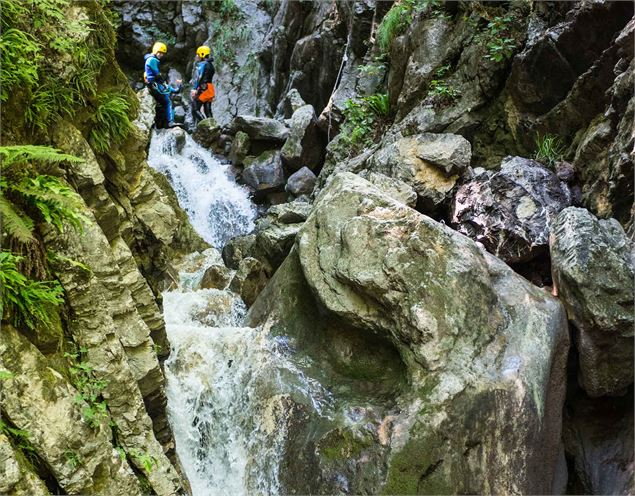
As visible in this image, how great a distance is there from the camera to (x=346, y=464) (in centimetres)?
495

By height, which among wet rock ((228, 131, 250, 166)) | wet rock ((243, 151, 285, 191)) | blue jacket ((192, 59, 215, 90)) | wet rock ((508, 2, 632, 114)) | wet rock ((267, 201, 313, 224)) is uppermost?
blue jacket ((192, 59, 215, 90))

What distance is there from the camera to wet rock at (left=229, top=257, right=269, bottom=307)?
8.98 meters

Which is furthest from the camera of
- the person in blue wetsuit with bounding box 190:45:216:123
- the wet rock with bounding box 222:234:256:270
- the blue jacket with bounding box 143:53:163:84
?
the person in blue wetsuit with bounding box 190:45:216:123

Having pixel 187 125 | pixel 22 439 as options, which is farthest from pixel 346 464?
pixel 187 125

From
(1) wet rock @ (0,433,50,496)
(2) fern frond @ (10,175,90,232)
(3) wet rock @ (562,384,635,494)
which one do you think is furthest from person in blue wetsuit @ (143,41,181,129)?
(3) wet rock @ (562,384,635,494)

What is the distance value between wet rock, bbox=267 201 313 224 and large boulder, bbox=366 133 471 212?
5.47 feet

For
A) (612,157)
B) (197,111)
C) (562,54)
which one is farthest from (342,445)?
(197,111)

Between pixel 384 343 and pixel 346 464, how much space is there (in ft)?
4.16

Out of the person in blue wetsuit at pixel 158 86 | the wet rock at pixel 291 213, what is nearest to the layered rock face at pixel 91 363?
the wet rock at pixel 291 213

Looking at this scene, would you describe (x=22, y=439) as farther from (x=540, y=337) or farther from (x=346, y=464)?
(x=540, y=337)

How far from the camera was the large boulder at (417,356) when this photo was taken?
4.81 meters

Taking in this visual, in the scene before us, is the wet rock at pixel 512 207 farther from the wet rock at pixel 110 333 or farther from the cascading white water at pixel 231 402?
the wet rock at pixel 110 333

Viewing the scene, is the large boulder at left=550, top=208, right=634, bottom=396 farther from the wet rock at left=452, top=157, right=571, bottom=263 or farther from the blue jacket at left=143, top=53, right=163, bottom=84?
the blue jacket at left=143, top=53, right=163, bottom=84

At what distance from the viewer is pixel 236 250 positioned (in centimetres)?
1100
